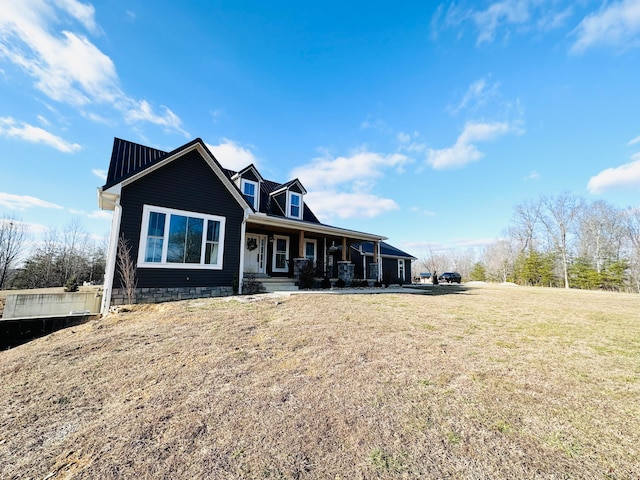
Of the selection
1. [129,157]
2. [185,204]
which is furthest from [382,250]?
[129,157]

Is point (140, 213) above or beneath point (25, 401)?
above

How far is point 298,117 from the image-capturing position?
14602mm

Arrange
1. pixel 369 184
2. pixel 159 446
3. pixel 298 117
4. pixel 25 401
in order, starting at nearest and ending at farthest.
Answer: pixel 159 446
pixel 25 401
pixel 298 117
pixel 369 184

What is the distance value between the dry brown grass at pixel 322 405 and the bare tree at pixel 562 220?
32725mm

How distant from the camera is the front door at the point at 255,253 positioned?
13906mm

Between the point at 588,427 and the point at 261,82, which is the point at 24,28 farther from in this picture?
the point at 588,427

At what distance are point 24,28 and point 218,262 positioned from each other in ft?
29.2

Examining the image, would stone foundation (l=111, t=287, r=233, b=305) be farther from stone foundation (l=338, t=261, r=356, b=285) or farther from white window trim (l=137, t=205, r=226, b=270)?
stone foundation (l=338, t=261, r=356, b=285)

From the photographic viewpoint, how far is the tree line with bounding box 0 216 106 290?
24.5m

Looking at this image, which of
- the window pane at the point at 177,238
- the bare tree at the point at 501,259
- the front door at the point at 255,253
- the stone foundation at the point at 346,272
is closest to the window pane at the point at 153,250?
the window pane at the point at 177,238

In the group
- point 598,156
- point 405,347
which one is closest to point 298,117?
point 405,347

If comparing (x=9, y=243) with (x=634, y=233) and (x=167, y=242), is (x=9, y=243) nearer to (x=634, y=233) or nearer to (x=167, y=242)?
(x=167, y=242)

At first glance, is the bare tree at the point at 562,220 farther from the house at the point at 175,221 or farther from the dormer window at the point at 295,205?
the house at the point at 175,221

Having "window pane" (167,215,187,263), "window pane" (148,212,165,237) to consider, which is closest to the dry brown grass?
"window pane" (167,215,187,263)
